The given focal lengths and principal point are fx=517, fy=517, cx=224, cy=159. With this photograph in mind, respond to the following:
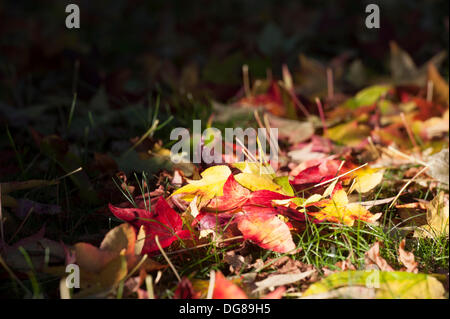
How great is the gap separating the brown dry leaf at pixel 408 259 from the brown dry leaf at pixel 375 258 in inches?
1.6

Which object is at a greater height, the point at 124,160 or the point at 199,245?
the point at 124,160

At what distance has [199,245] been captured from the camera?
1.11 meters

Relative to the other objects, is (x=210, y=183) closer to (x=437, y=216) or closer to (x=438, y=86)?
(x=437, y=216)

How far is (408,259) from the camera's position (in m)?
1.00

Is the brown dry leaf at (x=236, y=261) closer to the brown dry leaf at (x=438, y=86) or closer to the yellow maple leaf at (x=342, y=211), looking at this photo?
the yellow maple leaf at (x=342, y=211)

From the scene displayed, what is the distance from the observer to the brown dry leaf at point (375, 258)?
100cm

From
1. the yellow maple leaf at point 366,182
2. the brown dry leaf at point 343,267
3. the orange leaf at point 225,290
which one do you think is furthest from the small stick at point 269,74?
the orange leaf at point 225,290

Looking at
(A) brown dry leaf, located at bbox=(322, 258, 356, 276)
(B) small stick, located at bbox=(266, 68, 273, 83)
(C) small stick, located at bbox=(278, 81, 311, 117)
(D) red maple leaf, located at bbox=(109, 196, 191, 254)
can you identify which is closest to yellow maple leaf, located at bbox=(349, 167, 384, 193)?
(A) brown dry leaf, located at bbox=(322, 258, 356, 276)

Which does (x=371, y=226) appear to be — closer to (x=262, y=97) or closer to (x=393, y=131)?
(x=393, y=131)

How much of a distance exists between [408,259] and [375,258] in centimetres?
6

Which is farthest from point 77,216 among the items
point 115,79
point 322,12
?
point 322,12

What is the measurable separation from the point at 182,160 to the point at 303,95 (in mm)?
837

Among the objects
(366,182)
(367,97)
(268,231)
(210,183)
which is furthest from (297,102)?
(268,231)

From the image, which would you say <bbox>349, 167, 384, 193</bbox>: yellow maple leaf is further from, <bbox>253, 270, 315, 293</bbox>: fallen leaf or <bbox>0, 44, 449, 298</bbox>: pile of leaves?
<bbox>253, 270, 315, 293</bbox>: fallen leaf
